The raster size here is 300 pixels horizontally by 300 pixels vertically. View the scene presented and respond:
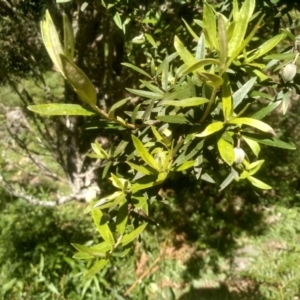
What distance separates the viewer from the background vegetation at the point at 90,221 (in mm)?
2191

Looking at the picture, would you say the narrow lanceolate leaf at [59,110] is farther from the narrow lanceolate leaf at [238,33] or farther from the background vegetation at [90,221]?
the background vegetation at [90,221]

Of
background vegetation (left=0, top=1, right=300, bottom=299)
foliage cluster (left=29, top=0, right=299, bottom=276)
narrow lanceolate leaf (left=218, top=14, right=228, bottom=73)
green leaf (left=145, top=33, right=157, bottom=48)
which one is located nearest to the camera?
narrow lanceolate leaf (left=218, top=14, right=228, bottom=73)

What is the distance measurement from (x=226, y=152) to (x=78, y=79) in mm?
370

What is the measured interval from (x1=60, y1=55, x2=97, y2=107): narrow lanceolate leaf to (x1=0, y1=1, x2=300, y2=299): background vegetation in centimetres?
106

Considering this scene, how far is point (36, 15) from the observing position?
2078 millimetres

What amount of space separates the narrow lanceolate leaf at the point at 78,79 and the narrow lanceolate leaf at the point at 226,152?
1.00 ft

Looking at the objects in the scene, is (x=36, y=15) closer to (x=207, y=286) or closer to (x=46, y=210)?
(x=46, y=210)

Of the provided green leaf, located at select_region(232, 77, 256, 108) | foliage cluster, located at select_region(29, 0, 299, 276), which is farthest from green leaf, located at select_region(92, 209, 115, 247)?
green leaf, located at select_region(232, 77, 256, 108)

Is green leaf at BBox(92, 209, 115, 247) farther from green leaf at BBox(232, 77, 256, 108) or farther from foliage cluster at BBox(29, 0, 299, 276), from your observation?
green leaf at BBox(232, 77, 256, 108)

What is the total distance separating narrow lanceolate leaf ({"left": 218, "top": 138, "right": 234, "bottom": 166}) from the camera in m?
0.87

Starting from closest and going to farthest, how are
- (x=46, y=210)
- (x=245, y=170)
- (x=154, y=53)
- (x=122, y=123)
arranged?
(x=122, y=123) < (x=245, y=170) < (x=154, y=53) < (x=46, y=210)

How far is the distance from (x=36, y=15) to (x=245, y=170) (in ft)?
4.96

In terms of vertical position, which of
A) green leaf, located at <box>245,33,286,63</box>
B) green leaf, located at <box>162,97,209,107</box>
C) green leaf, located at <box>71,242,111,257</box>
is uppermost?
green leaf, located at <box>162,97,209,107</box>

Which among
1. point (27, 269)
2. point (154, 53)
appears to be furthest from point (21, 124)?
point (154, 53)
